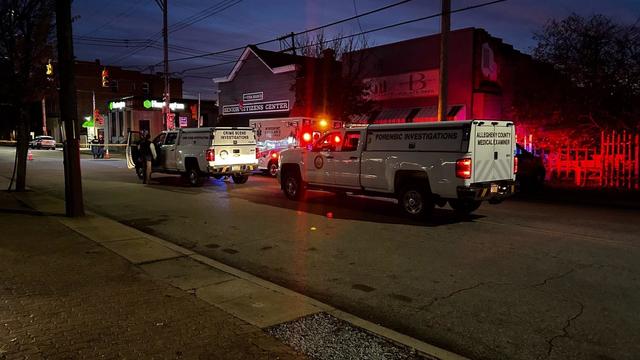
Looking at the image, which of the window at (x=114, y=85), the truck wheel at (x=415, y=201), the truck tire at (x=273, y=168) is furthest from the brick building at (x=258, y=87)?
the window at (x=114, y=85)

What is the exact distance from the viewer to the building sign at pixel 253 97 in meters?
35.4

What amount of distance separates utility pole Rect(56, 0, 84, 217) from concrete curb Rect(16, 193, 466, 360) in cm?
77

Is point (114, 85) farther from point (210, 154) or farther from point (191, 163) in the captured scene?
point (210, 154)

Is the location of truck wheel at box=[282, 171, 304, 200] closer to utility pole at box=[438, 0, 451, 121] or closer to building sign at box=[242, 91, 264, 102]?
utility pole at box=[438, 0, 451, 121]

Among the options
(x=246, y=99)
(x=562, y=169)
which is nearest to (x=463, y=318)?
(x=562, y=169)

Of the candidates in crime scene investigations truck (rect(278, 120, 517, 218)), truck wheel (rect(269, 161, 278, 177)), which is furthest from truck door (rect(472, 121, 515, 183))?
truck wheel (rect(269, 161, 278, 177))

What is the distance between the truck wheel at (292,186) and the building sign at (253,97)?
22.2 metres

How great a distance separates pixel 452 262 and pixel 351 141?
535 centimetres

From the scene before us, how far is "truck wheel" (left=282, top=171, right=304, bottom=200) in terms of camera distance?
44.7 ft

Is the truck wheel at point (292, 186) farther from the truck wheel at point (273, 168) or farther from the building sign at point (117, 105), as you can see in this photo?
the building sign at point (117, 105)

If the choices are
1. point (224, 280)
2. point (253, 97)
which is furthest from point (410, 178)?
point (253, 97)

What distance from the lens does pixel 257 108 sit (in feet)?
117

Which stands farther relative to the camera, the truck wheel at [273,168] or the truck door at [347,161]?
the truck wheel at [273,168]

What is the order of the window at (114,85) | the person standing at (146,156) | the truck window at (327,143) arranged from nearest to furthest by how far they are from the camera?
the truck window at (327,143) < the person standing at (146,156) < the window at (114,85)
